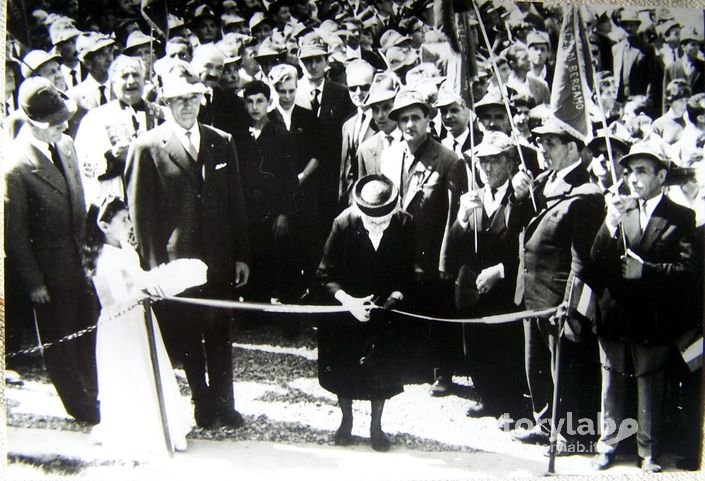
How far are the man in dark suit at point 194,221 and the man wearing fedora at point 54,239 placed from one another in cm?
33

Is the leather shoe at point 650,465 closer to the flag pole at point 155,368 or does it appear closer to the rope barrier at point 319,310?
the rope barrier at point 319,310

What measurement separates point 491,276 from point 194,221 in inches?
66.8

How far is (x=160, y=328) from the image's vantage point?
14.3 feet

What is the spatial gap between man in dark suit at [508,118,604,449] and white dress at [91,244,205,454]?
2063mm

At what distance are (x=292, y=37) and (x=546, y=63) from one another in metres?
1.52

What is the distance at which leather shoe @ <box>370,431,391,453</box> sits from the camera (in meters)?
4.51

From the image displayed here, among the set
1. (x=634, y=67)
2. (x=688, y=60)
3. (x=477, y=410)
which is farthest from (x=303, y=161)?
(x=688, y=60)

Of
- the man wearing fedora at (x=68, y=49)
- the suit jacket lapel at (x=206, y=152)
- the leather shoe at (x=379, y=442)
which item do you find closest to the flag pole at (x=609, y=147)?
the leather shoe at (x=379, y=442)

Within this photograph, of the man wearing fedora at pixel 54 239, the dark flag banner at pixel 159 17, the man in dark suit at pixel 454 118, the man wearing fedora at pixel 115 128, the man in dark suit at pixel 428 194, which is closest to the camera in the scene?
the man wearing fedora at pixel 54 239

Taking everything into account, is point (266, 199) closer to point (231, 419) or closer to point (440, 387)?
point (231, 419)

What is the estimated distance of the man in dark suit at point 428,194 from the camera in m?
4.62

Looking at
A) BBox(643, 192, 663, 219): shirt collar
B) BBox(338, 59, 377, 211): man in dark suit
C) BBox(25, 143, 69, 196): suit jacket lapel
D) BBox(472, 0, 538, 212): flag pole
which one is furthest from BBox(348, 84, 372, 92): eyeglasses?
BBox(643, 192, 663, 219): shirt collar

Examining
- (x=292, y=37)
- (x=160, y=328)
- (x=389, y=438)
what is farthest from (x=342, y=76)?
(x=389, y=438)

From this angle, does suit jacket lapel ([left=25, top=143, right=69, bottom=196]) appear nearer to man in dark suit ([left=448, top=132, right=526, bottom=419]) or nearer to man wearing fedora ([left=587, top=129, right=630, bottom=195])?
man in dark suit ([left=448, top=132, right=526, bottom=419])
